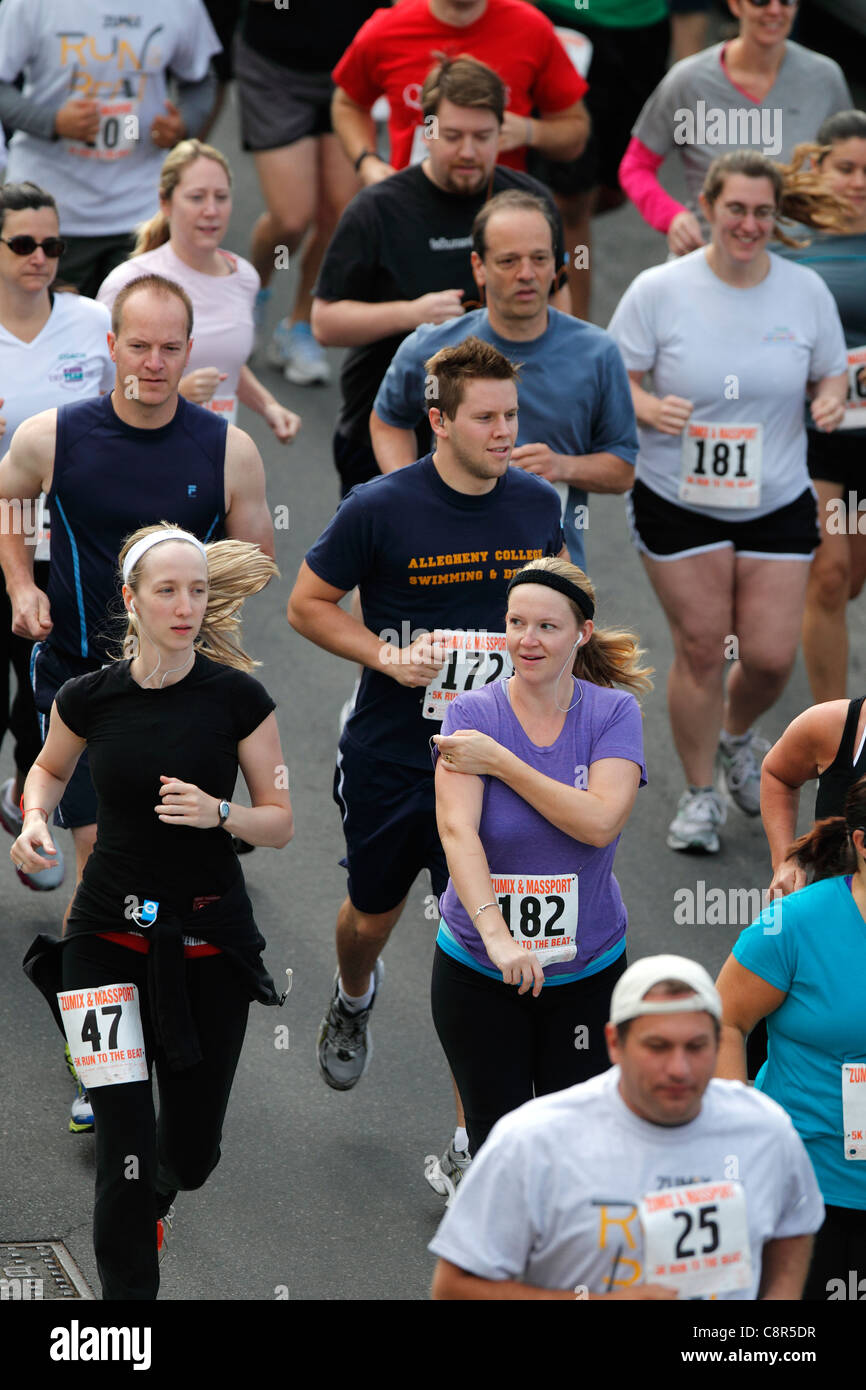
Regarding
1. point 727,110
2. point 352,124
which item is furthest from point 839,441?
point 352,124

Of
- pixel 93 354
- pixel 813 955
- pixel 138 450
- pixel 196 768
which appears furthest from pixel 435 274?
pixel 813 955

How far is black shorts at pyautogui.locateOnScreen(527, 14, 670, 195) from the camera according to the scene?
1053 centimetres

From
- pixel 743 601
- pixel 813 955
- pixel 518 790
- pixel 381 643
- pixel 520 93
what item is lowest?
pixel 813 955

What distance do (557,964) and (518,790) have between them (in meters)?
0.42

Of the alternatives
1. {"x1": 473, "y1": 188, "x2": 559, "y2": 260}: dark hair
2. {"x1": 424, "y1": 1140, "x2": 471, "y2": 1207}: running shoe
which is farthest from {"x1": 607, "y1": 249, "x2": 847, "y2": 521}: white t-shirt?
{"x1": 424, "y1": 1140, "x2": 471, "y2": 1207}: running shoe

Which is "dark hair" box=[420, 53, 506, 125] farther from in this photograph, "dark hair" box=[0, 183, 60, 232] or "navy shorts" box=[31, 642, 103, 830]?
"navy shorts" box=[31, 642, 103, 830]

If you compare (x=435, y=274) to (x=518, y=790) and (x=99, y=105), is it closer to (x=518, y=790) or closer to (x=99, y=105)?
(x=99, y=105)

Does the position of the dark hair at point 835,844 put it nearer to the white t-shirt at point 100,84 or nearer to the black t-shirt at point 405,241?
the black t-shirt at point 405,241

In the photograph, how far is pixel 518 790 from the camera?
4.58 m

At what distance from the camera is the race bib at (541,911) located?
4.62 m

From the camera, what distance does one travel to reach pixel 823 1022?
4113 millimetres

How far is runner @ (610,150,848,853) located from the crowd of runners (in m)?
0.01

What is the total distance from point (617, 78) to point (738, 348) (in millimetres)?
4080

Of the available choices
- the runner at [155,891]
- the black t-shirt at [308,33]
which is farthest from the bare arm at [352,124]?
the runner at [155,891]
